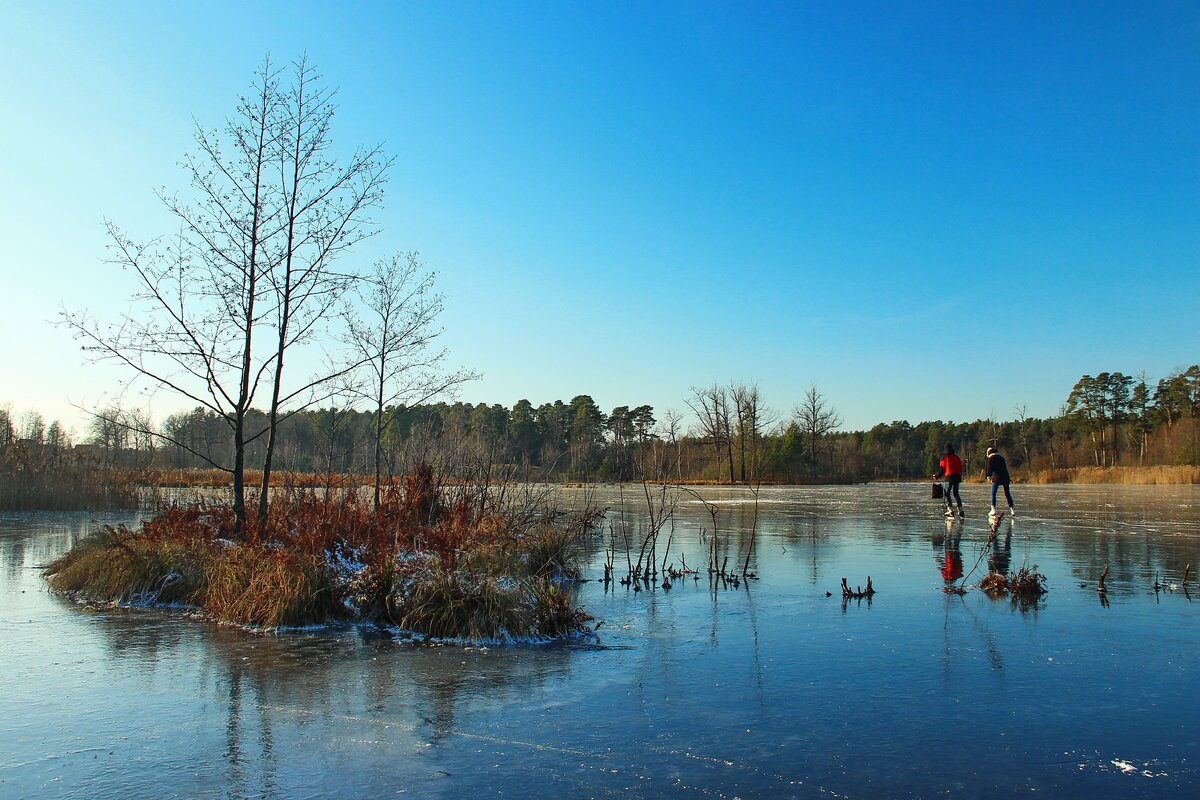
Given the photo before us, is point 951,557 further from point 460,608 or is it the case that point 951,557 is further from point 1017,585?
point 460,608

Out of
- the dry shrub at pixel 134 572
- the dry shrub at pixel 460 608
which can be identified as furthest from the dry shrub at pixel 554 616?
the dry shrub at pixel 134 572

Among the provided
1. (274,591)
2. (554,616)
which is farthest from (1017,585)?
(274,591)

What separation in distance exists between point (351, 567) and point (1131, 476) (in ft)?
168

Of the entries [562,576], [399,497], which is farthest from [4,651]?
[562,576]

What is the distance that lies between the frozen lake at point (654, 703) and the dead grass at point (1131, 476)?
133 feet

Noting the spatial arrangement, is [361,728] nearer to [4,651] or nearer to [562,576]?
[4,651]

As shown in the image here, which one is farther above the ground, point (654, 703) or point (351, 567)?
point (351, 567)

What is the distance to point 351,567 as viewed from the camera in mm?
9219

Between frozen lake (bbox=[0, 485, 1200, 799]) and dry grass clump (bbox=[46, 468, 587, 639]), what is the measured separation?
57 cm

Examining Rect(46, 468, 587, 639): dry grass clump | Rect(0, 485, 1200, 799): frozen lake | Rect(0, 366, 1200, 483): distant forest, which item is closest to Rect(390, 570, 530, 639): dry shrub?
Rect(46, 468, 587, 639): dry grass clump

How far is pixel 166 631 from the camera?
834 cm

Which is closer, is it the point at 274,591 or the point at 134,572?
the point at 274,591

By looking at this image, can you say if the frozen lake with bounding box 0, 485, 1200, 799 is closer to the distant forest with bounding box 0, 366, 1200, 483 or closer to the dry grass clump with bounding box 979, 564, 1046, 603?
the dry grass clump with bounding box 979, 564, 1046, 603

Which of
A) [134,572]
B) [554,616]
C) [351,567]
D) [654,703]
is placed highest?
[351,567]
